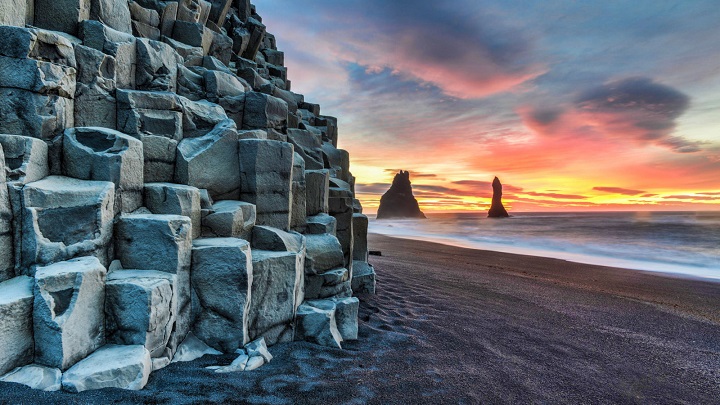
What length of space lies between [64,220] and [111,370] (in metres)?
1.53

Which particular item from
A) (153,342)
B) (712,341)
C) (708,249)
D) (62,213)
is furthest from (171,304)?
(708,249)

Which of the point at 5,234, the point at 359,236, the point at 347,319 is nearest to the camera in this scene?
the point at 5,234

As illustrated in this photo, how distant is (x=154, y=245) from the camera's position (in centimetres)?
364

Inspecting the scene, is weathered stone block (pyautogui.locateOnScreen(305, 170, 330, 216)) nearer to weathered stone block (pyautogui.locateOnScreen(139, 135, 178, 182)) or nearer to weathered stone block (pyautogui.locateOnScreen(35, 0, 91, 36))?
weathered stone block (pyautogui.locateOnScreen(139, 135, 178, 182))

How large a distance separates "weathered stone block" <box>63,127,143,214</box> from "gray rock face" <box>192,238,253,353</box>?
1.01 metres

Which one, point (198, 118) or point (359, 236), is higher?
point (198, 118)

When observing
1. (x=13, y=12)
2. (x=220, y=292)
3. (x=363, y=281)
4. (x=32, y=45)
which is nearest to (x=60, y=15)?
(x=13, y=12)

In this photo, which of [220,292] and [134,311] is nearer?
[134,311]

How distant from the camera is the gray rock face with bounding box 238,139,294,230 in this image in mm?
5086

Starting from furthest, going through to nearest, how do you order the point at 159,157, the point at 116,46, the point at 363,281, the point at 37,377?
the point at 363,281
the point at 116,46
the point at 159,157
the point at 37,377

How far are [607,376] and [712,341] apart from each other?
3.48 metres

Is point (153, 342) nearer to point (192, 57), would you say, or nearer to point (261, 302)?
point (261, 302)

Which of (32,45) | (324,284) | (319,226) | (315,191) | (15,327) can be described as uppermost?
(32,45)

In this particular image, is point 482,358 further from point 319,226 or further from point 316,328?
point 319,226
